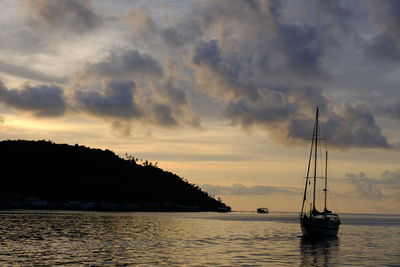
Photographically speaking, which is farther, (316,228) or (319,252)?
(316,228)

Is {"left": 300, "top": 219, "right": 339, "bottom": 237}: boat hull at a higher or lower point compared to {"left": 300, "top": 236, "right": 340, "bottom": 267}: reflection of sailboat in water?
higher

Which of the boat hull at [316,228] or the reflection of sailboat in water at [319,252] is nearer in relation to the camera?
the reflection of sailboat in water at [319,252]

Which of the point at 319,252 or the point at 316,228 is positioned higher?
the point at 316,228

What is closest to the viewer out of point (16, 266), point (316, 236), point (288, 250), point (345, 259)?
point (16, 266)

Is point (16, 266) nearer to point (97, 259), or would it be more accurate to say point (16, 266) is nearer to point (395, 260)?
point (97, 259)

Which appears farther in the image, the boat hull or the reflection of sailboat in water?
→ the boat hull

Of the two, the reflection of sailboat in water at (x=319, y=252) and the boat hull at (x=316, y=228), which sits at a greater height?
the boat hull at (x=316, y=228)

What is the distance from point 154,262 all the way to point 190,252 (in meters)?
12.7

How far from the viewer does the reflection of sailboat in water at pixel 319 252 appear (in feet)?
203

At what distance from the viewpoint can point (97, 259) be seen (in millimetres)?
58500

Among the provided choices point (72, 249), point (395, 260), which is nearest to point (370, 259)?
point (395, 260)

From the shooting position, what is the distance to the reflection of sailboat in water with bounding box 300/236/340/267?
61.8 meters

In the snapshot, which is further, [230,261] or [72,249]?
[72,249]

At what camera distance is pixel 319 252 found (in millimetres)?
73812
